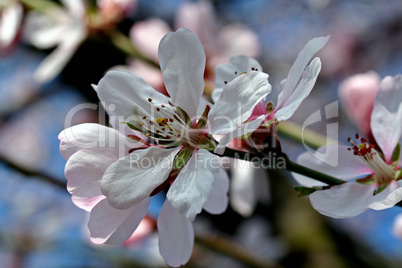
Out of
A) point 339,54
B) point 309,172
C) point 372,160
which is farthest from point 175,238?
point 339,54

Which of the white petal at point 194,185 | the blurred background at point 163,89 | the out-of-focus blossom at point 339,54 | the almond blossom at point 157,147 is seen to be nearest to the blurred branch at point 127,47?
the blurred background at point 163,89

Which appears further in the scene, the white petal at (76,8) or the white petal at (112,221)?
the white petal at (76,8)

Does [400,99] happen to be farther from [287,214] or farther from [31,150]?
[31,150]

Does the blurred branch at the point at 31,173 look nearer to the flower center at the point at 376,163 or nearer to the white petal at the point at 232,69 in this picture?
the white petal at the point at 232,69

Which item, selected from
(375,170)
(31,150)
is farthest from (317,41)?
(31,150)

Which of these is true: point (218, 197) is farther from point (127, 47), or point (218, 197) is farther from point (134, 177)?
point (127, 47)

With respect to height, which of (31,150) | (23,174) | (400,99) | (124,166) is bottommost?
(31,150)
